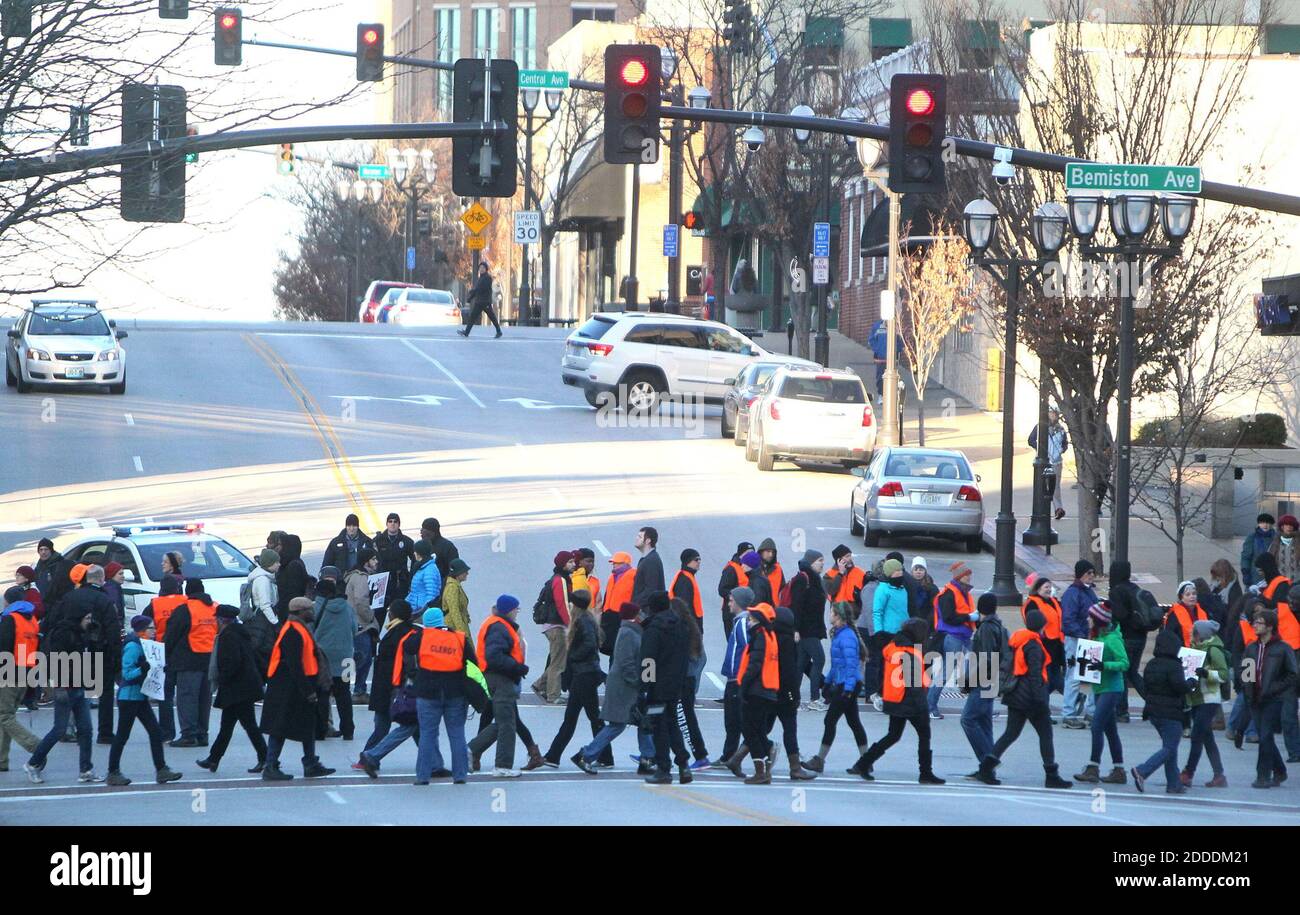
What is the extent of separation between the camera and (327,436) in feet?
111

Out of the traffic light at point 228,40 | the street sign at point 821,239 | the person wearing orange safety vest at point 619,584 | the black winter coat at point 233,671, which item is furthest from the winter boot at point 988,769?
the street sign at point 821,239

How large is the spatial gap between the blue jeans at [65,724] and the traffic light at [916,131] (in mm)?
8640

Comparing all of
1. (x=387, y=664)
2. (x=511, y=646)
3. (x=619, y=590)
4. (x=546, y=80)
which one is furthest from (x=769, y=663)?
(x=546, y=80)

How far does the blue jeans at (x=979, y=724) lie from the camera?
14.8m

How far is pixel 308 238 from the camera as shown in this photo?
99.2 m

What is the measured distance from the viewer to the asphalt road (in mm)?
13438

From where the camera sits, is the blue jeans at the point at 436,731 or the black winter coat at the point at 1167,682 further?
the black winter coat at the point at 1167,682

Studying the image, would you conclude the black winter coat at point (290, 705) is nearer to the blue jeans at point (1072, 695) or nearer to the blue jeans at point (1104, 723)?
the blue jeans at point (1104, 723)

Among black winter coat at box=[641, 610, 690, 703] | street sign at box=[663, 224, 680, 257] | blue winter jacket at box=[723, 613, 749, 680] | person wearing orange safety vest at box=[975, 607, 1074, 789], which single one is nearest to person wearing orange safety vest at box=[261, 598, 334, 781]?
black winter coat at box=[641, 610, 690, 703]

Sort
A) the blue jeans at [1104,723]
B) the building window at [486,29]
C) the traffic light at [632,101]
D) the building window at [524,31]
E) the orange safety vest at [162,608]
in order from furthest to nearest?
the building window at [486,29] < the building window at [524,31] < the traffic light at [632,101] < the orange safety vest at [162,608] < the blue jeans at [1104,723]

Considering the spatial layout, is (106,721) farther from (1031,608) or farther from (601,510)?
(601,510)

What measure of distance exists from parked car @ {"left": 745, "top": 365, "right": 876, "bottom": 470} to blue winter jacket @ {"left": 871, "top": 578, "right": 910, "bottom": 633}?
14258 millimetres

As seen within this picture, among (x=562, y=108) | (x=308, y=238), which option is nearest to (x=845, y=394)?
(x=562, y=108)

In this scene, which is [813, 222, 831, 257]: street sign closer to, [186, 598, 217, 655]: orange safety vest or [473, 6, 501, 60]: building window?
[186, 598, 217, 655]: orange safety vest
